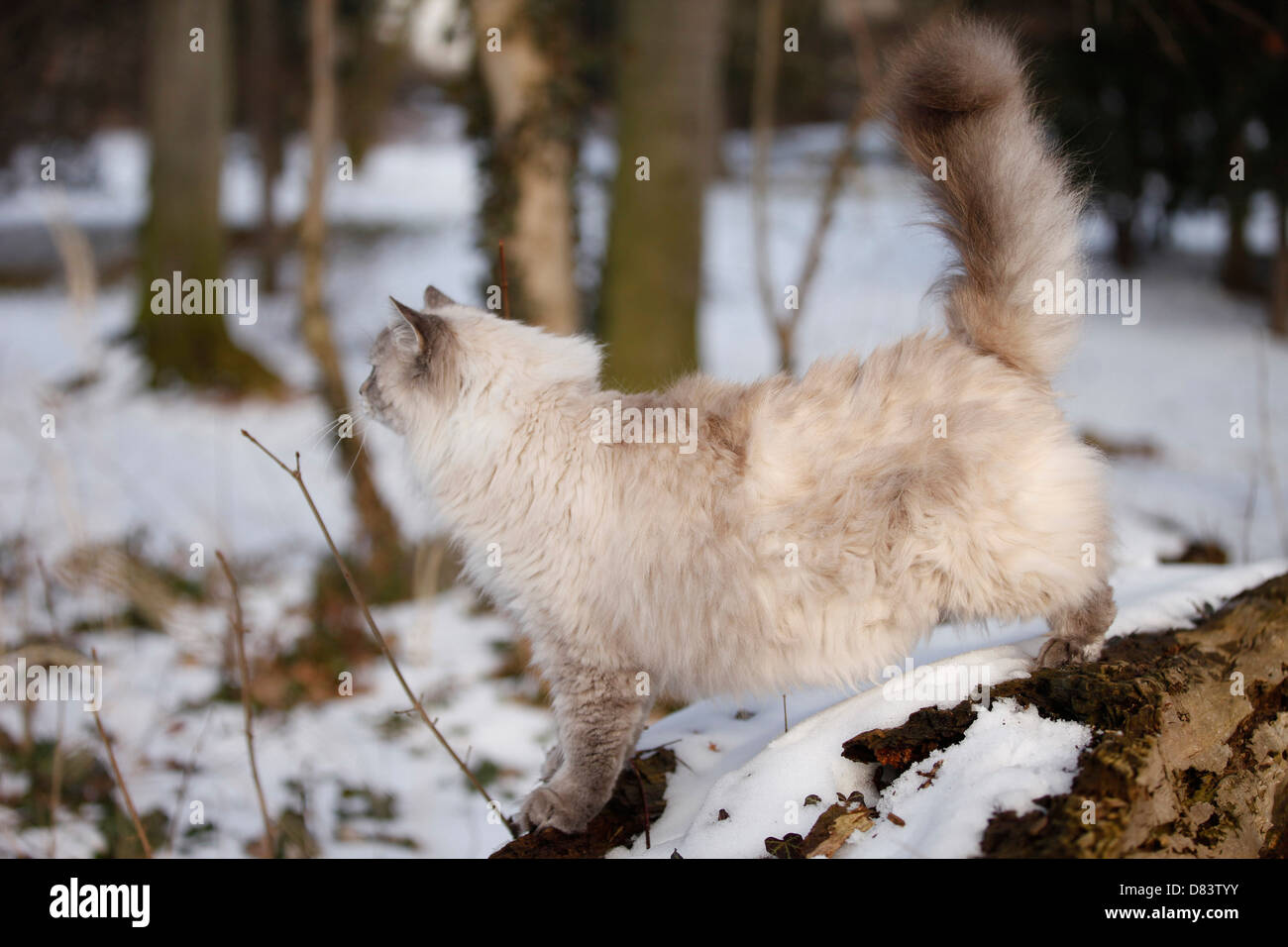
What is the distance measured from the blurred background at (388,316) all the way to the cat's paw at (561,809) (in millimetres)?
1195

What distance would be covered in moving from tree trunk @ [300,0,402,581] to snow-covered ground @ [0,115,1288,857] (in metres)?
0.53

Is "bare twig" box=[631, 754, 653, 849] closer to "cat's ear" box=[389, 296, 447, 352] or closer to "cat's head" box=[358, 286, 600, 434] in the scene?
"cat's head" box=[358, 286, 600, 434]

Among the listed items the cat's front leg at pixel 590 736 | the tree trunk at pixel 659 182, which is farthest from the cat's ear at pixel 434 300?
the tree trunk at pixel 659 182

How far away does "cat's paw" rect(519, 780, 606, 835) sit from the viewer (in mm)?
2602

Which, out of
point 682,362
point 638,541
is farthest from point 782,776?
point 682,362

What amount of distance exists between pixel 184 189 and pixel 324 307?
5928 mm

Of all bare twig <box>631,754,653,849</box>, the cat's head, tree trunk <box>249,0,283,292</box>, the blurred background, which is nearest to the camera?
bare twig <box>631,754,653,849</box>

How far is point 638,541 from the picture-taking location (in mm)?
2602

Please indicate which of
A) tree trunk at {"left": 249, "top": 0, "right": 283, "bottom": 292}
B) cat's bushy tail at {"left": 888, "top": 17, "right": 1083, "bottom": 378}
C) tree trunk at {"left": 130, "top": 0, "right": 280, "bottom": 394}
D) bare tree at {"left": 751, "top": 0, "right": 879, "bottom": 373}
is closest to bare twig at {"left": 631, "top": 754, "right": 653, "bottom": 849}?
cat's bushy tail at {"left": 888, "top": 17, "right": 1083, "bottom": 378}

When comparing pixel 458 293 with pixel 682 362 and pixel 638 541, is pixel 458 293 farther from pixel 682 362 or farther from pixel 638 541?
pixel 638 541

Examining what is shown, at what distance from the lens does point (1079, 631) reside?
8.57 feet

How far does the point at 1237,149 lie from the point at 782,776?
1378 centimetres

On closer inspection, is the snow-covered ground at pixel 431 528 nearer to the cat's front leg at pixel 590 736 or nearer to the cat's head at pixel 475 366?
the cat's front leg at pixel 590 736
